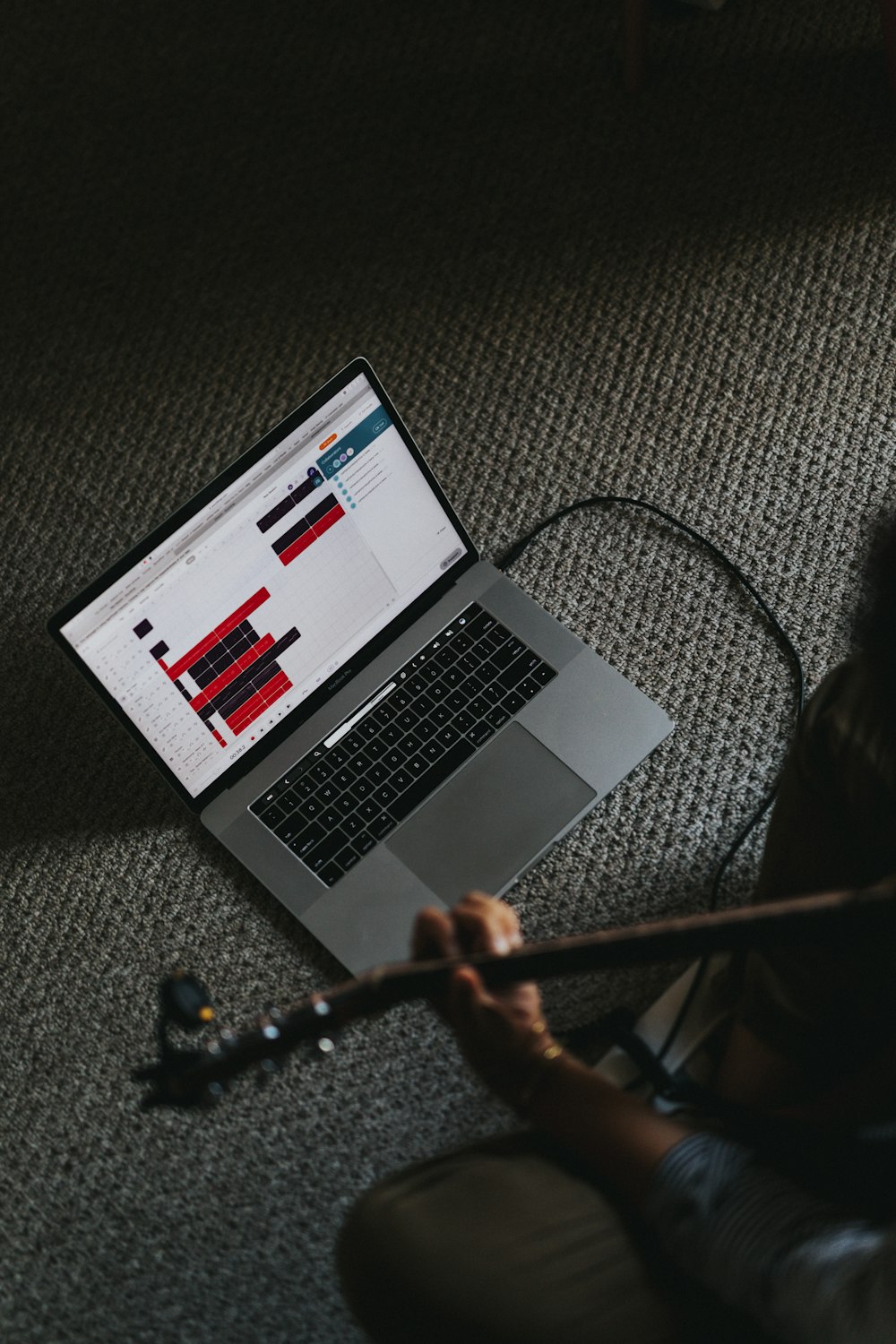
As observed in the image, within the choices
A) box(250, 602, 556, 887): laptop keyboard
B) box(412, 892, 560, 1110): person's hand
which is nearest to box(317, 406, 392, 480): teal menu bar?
box(250, 602, 556, 887): laptop keyboard

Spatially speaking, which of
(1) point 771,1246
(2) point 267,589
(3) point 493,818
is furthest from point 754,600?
(1) point 771,1246

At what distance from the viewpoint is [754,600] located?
3.50ft

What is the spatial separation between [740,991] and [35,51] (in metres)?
1.32

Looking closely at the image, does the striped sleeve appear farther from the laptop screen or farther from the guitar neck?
the laptop screen

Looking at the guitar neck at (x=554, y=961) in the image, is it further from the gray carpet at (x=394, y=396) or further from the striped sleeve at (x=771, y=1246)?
the gray carpet at (x=394, y=396)

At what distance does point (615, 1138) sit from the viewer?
2.52 ft

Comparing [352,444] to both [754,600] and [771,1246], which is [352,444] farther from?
[771,1246]

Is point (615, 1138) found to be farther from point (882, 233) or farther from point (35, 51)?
point (35, 51)

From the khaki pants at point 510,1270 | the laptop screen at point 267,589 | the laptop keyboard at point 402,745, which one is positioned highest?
the laptop screen at point 267,589

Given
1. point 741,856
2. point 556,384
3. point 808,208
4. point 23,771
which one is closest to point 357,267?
point 556,384

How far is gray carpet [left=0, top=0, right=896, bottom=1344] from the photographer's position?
933mm

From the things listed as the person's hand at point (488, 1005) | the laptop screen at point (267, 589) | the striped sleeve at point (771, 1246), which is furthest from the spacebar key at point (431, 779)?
the striped sleeve at point (771, 1246)

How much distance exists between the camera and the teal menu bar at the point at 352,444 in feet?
3.08

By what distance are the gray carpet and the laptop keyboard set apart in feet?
0.25
